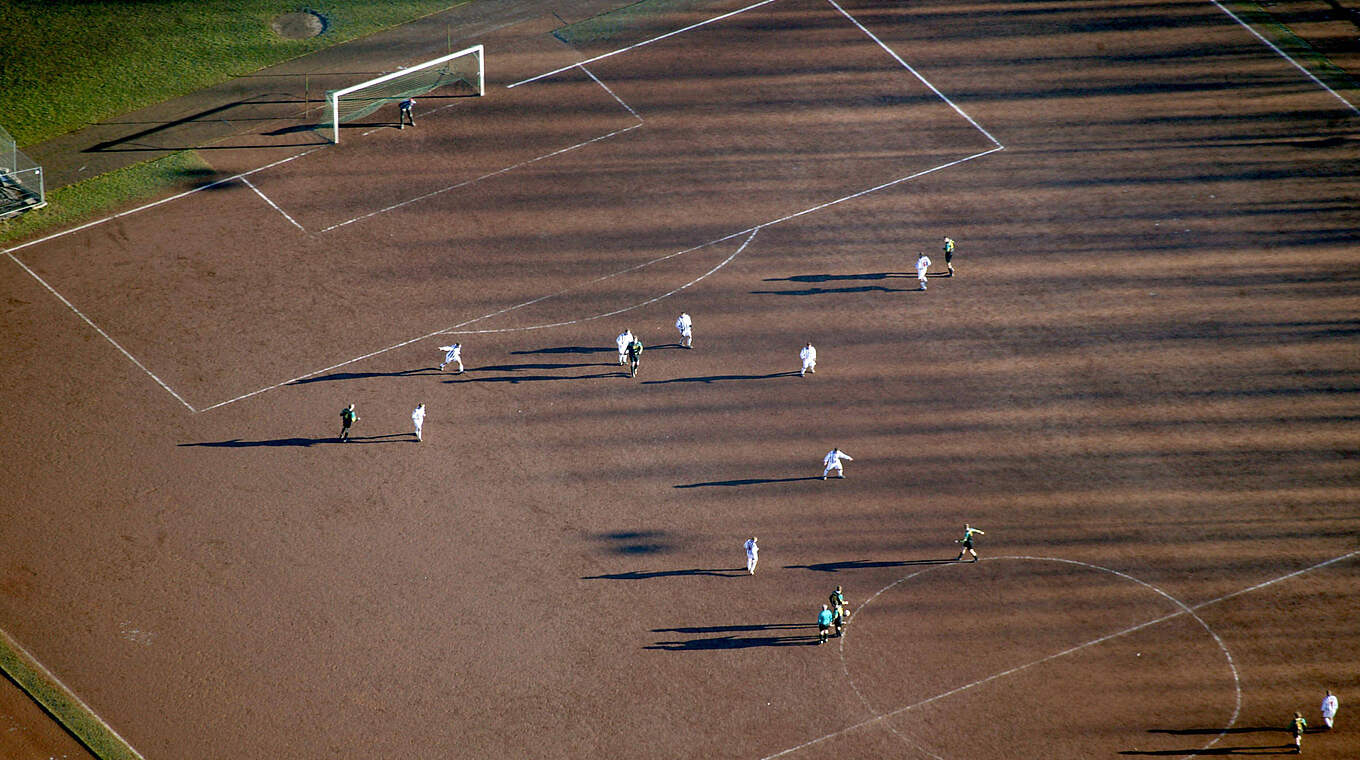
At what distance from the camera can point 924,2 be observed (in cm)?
6994

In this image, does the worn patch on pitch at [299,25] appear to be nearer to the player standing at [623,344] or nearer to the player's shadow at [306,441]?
the player's shadow at [306,441]

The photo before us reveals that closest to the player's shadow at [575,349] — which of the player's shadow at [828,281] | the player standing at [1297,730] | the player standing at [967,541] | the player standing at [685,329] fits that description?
the player standing at [685,329]

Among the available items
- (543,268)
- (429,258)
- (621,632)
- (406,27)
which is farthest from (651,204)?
(621,632)

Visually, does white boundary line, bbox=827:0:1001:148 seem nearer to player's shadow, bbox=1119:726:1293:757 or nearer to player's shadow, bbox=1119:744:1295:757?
player's shadow, bbox=1119:726:1293:757

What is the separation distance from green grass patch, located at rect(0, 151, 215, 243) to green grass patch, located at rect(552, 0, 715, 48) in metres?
18.5

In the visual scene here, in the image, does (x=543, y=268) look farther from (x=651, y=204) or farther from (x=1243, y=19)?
(x=1243, y=19)

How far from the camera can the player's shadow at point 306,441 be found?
1909 inches

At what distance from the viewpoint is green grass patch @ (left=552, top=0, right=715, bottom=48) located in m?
67.0

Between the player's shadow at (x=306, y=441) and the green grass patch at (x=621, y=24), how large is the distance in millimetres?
25409

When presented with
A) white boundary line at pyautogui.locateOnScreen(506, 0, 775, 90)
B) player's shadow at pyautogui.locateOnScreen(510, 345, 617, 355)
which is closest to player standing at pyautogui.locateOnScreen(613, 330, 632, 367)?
player's shadow at pyautogui.locateOnScreen(510, 345, 617, 355)

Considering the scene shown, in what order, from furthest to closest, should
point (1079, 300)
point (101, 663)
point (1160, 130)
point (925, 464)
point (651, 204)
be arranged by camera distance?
point (1160, 130) → point (651, 204) → point (1079, 300) → point (925, 464) → point (101, 663)

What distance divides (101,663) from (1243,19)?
58.9m

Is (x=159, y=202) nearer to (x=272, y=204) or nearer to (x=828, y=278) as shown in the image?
(x=272, y=204)

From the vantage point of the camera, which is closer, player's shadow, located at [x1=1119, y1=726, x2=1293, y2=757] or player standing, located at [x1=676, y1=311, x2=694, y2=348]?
player's shadow, located at [x1=1119, y1=726, x2=1293, y2=757]
